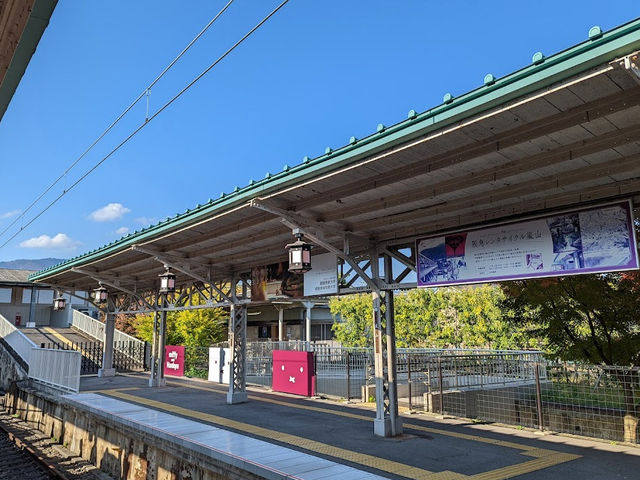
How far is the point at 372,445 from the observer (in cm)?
875

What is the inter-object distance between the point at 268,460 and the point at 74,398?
953 cm

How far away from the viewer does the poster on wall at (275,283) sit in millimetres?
12602

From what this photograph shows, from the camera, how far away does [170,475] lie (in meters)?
8.65

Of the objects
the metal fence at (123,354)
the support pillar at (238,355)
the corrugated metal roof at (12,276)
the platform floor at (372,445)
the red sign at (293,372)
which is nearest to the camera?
the platform floor at (372,445)

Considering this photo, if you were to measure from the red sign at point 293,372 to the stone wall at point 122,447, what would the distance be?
20.9 ft

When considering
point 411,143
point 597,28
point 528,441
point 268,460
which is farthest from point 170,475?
point 597,28

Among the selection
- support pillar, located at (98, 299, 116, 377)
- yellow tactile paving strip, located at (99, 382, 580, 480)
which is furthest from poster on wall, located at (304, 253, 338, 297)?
support pillar, located at (98, 299, 116, 377)

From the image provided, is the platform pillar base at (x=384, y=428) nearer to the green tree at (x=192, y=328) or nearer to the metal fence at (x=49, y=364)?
the metal fence at (x=49, y=364)

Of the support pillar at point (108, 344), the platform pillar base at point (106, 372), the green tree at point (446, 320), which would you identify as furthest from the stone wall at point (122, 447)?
the green tree at point (446, 320)

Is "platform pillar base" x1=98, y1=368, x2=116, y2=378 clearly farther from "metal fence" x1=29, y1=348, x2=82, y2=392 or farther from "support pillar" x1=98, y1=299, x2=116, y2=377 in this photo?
"metal fence" x1=29, y1=348, x2=82, y2=392

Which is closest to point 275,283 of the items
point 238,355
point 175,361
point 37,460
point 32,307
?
point 238,355

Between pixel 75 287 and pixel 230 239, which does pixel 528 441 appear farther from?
pixel 75 287

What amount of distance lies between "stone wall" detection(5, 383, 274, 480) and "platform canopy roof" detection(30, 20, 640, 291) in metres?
4.51

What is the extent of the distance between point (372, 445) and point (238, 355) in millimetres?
7004
